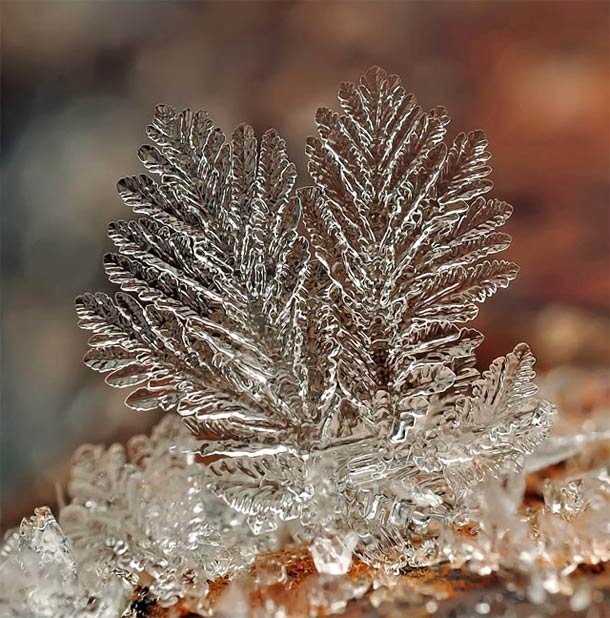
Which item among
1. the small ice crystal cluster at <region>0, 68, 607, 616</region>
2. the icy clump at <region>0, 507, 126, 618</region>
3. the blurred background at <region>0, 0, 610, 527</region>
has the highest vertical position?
the blurred background at <region>0, 0, 610, 527</region>

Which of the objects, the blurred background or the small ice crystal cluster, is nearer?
the small ice crystal cluster

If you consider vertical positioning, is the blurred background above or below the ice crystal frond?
above

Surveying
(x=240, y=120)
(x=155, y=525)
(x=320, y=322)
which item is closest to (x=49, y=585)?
(x=155, y=525)

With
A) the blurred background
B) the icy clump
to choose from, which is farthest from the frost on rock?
the blurred background

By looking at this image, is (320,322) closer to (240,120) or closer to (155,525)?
(155,525)

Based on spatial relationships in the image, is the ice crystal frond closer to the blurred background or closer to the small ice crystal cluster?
the small ice crystal cluster

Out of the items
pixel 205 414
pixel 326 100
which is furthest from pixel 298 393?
pixel 326 100
